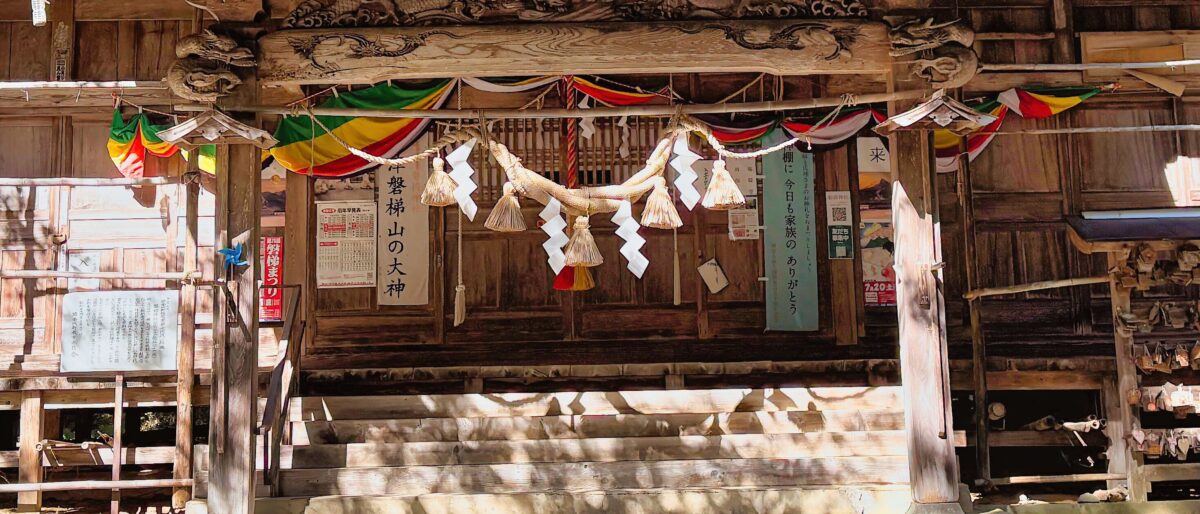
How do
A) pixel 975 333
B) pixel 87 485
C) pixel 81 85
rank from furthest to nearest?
1. pixel 975 333
2. pixel 87 485
3. pixel 81 85

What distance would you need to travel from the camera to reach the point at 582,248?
6.99 meters

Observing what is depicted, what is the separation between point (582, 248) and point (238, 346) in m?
2.60

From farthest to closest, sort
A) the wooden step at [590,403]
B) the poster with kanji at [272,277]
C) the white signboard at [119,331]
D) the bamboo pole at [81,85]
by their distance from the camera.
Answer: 1. the poster with kanji at [272,277]
2. the white signboard at [119,331]
3. the wooden step at [590,403]
4. the bamboo pole at [81,85]

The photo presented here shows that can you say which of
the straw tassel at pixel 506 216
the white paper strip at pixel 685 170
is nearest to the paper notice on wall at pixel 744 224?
the white paper strip at pixel 685 170

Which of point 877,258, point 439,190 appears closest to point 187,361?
point 439,190

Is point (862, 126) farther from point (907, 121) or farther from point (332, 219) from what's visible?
point (332, 219)

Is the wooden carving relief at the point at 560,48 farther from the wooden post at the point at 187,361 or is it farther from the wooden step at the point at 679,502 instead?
the wooden step at the point at 679,502

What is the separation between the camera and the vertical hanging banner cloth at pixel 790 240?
29.6 feet

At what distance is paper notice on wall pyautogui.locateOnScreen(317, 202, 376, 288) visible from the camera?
9.02 meters

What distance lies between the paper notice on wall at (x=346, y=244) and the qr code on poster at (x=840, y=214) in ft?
15.3

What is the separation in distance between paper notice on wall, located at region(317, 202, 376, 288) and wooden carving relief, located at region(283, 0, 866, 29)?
9.42 ft

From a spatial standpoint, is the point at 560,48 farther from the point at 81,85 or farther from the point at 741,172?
the point at 81,85

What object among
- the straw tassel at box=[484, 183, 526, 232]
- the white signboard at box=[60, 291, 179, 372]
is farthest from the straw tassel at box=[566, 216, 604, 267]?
the white signboard at box=[60, 291, 179, 372]

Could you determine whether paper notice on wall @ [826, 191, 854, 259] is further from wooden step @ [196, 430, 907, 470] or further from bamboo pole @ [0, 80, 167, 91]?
bamboo pole @ [0, 80, 167, 91]
